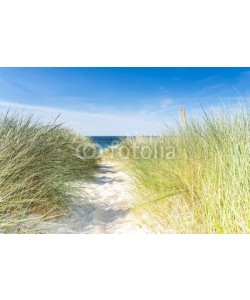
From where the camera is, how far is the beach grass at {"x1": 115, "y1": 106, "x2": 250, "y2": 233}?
5.20 ft

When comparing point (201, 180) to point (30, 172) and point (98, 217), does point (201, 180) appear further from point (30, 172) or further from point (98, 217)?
point (30, 172)

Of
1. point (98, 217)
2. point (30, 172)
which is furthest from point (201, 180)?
point (30, 172)

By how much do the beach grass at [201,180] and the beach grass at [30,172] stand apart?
81 cm

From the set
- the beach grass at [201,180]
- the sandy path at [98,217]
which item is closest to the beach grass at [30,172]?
the sandy path at [98,217]

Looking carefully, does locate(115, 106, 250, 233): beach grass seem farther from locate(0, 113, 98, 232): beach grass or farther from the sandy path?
locate(0, 113, 98, 232): beach grass

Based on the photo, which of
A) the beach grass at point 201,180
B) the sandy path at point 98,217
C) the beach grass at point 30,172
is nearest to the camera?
the beach grass at point 201,180

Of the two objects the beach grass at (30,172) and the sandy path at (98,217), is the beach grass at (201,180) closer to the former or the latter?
the sandy path at (98,217)

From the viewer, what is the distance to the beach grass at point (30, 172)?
183cm

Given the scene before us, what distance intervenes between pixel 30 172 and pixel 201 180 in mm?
1415

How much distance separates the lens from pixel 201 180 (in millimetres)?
1992
